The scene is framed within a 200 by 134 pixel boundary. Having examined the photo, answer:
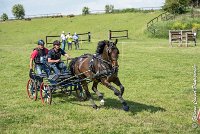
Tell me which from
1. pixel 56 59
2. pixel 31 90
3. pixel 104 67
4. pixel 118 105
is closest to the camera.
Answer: pixel 104 67

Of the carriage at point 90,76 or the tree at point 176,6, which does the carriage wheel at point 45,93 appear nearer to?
the carriage at point 90,76

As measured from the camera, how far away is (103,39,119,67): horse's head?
10.7 meters

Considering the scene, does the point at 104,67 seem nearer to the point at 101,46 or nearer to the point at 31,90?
the point at 101,46

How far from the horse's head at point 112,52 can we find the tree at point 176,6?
55.1 metres

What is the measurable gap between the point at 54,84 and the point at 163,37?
43.5m

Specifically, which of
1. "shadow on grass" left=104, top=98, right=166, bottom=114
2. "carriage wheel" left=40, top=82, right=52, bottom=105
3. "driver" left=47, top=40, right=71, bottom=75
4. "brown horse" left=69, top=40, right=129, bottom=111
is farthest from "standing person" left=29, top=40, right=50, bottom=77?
"shadow on grass" left=104, top=98, right=166, bottom=114

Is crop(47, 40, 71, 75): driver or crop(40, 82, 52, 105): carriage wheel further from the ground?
crop(47, 40, 71, 75): driver

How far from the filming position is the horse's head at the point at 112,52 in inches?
423

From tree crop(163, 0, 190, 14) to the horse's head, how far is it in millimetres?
55114

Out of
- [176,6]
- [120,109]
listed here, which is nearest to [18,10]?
[176,6]

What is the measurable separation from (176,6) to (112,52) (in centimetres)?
5627

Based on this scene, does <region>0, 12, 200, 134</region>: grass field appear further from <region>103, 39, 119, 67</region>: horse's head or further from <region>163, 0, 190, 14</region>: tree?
<region>163, 0, 190, 14</region>: tree

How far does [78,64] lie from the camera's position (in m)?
12.4

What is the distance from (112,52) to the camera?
425 inches
